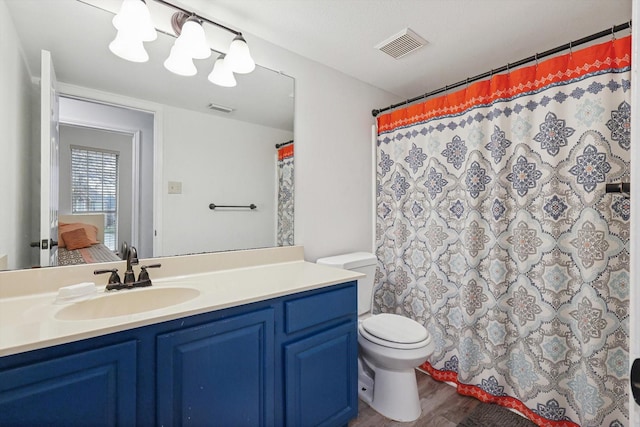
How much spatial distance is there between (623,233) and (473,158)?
2.54 ft

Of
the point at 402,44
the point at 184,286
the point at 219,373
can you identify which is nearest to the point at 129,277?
the point at 184,286

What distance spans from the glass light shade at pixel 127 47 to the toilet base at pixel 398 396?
6.77 feet

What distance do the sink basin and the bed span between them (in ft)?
0.84

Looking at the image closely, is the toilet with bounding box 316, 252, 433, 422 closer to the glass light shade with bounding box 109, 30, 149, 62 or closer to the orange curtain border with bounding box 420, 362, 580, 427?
the orange curtain border with bounding box 420, 362, 580, 427

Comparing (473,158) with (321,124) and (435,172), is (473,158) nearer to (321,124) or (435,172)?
(435,172)

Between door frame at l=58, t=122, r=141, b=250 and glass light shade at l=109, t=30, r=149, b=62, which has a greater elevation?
glass light shade at l=109, t=30, r=149, b=62

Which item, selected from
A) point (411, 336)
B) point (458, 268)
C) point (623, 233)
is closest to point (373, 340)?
point (411, 336)

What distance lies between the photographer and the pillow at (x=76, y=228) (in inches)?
50.8

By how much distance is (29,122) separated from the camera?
120 cm

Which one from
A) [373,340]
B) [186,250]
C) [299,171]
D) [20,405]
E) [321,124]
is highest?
[321,124]

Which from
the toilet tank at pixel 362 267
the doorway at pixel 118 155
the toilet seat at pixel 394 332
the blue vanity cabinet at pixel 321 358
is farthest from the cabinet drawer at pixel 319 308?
the doorway at pixel 118 155

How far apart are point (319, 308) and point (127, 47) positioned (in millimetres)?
1475

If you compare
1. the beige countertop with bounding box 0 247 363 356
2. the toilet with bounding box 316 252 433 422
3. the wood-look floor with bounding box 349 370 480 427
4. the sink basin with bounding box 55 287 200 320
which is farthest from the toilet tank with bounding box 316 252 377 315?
the sink basin with bounding box 55 287 200 320

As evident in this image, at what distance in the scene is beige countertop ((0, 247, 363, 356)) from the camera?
84 cm
